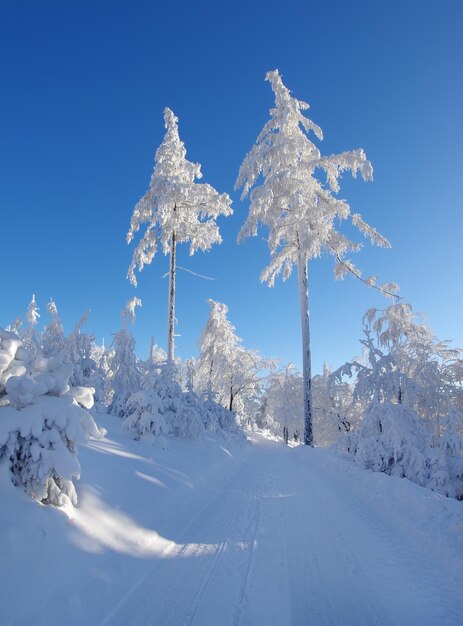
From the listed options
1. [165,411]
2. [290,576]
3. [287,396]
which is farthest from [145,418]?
[287,396]

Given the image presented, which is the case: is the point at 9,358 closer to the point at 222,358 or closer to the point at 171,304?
the point at 171,304

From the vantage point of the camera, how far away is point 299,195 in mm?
14914

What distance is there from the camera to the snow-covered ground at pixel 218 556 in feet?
10.2

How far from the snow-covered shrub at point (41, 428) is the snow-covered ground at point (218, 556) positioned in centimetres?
23

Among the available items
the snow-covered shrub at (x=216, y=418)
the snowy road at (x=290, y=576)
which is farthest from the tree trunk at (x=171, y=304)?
the snowy road at (x=290, y=576)

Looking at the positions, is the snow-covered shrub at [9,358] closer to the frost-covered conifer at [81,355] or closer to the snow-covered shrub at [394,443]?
the frost-covered conifer at [81,355]

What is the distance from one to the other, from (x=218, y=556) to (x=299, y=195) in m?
14.2

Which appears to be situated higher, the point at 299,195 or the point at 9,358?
the point at 299,195

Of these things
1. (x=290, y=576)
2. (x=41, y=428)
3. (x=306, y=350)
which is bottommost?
(x=290, y=576)

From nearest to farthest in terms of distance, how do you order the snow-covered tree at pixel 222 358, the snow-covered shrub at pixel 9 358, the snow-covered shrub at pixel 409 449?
1. the snow-covered shrub at pixel 9 358
2. the snow-covered shrub at pixel 409 449
3. the snow-covered tree at pixel 222 358

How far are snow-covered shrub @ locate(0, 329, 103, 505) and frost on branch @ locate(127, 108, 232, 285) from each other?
1255cm

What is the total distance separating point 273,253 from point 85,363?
1110 centimetres

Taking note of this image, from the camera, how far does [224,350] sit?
30938mm

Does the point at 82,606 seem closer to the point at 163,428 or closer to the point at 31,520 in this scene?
the point at 31,520
